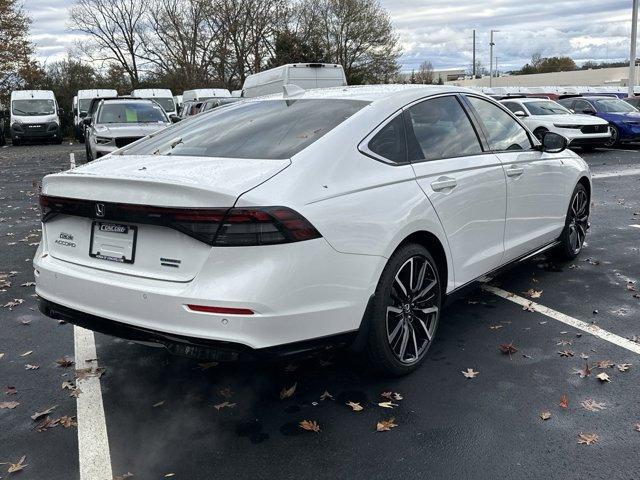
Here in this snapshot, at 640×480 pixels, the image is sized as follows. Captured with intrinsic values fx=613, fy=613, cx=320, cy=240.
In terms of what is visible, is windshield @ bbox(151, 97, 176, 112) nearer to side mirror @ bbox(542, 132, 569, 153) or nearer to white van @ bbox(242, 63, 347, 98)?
white van @ bbox(242, 63, 347, 98)

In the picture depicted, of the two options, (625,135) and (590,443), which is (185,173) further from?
(625,135)

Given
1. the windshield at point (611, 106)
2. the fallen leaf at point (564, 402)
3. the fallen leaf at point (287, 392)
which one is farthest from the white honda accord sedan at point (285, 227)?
the windshield at point (611, 106)

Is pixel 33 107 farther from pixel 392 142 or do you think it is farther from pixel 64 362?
pixel 392 142

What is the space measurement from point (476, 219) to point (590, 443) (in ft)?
5.47

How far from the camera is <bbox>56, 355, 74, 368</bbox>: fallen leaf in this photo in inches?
158

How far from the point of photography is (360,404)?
338 cm

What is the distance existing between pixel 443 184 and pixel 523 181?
1.26 m

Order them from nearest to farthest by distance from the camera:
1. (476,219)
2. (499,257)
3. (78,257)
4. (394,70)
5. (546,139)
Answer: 1. (78,257)
2. (476,219)
3. (499,257)
4. (546,139)
5. (394,70)

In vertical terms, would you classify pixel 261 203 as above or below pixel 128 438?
above

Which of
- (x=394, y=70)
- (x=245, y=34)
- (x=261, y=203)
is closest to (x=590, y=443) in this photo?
(x=261, y=203)

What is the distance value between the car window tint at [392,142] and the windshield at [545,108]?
51.7ft

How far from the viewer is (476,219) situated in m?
4.16

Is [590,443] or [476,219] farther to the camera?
[476,219]

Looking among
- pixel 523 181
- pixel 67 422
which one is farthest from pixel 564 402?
pixel 67 422
